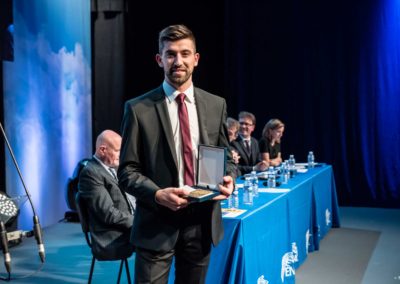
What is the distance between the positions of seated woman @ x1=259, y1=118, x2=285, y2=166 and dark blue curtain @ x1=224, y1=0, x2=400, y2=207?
185 cm

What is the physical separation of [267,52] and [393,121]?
193 cm

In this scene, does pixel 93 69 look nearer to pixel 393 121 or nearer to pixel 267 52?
pixel 267 52

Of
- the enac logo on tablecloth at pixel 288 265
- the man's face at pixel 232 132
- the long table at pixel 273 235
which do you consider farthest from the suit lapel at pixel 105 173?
the man's face at pixel 232 132

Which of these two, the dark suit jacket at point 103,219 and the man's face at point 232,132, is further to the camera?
the man's face at point 232,132

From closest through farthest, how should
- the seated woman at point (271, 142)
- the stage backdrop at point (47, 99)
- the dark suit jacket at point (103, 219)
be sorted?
the dark suit jacket at point (103, 219) → the stage backdrop at point (47, 99) → the seated woman at point (271, 142)

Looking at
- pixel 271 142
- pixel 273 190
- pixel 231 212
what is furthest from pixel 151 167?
pixel 271 142

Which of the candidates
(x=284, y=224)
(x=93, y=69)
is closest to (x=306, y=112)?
(x=93, y=69)

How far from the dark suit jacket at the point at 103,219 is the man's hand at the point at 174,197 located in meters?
1.55

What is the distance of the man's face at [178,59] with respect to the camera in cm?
181

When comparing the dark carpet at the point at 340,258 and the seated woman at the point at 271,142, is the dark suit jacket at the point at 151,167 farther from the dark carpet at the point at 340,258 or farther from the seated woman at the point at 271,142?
the seated woman at the point at 271,142

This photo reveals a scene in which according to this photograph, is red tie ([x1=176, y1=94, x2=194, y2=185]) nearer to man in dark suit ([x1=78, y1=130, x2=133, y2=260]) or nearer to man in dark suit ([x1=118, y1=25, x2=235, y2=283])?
man in dark suit ([x1=118, y1=25, x2=235, y2=283])

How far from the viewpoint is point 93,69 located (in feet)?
23.7

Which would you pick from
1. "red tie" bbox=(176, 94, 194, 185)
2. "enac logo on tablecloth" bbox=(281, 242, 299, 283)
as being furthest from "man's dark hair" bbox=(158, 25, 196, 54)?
"enac logo on tablecloth" bbox=(281, 242, 299, 283)

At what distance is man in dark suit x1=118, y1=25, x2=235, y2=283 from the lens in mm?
1826
